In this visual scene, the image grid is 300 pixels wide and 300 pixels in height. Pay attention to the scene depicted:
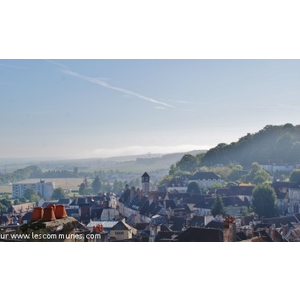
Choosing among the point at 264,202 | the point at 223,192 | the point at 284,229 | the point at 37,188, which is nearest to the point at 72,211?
the point at 37,188

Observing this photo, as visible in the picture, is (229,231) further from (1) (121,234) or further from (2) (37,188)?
(2) (37,188)

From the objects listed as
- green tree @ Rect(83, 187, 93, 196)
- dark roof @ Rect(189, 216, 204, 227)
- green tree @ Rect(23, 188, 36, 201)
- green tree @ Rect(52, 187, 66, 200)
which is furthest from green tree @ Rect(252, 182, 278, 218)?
green tree @ Rect(23, 188, 36, 201)

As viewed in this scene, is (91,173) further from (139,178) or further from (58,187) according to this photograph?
(139,178)

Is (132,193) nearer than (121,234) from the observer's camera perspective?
No

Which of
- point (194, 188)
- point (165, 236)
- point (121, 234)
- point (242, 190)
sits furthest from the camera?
point (194, 188)

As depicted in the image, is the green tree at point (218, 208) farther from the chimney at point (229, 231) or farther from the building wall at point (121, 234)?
the chimney at point (229, 231)

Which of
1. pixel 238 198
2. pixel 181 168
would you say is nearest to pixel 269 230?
pixel 238 198
